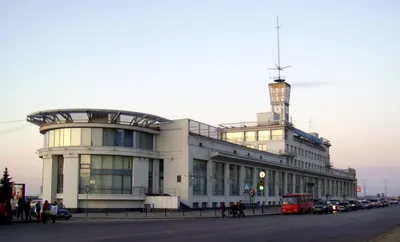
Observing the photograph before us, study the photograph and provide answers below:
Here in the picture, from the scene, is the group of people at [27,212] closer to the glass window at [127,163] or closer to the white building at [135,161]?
the white building at [135,161]

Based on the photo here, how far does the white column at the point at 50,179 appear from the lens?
5833 centimetres

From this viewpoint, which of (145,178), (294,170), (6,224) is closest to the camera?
(6,224)

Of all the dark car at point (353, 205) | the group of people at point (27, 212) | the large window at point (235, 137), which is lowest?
the dark car at point (353, 205)

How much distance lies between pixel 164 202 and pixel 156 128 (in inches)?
381

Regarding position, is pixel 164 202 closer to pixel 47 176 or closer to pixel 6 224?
pixel 47 176

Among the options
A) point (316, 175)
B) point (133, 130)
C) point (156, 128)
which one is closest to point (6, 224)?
point (133, 130)

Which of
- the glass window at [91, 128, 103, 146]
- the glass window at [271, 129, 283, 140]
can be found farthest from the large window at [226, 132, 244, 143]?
the glass window at [91, 128, 103, 146]

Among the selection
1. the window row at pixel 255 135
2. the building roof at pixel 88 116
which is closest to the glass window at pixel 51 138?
the building roof at pixel 88 116

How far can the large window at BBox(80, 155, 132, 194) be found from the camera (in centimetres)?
5716

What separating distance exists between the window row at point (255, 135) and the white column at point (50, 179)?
51.3m

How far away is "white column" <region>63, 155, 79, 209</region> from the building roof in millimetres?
4437

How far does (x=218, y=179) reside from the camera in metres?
70.4

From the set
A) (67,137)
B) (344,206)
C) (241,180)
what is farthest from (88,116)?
(344,206)

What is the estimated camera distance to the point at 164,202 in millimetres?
59500
